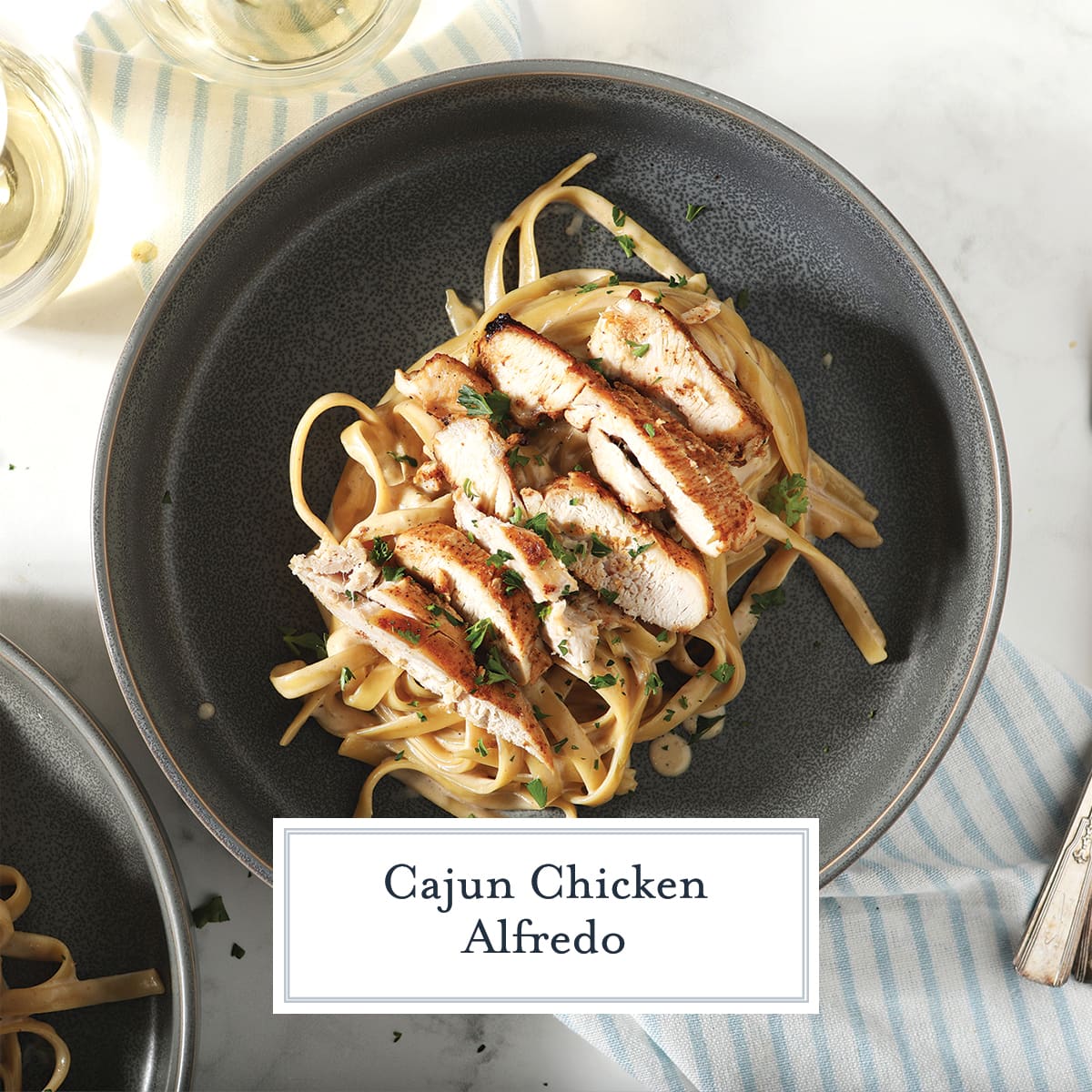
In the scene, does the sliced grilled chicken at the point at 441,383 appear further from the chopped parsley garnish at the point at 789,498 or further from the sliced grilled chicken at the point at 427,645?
the chopped parsley garnish at the point at 789,498

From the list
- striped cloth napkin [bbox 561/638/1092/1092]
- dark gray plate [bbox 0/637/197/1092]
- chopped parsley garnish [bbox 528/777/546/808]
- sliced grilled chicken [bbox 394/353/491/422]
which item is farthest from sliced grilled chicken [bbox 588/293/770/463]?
dark gray plate [bbox 0/637/197/1092]

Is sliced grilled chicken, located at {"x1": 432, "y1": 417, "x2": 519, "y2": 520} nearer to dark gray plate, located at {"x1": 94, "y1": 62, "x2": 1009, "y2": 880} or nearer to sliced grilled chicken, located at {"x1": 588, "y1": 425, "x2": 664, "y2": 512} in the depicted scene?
sliced grilled chicken, located at {"x1": 588, "y1": 425, "x2": 664, "y2": 512}

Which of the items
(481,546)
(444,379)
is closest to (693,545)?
(481,546)

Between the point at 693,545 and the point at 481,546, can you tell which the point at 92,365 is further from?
the point at 693,545

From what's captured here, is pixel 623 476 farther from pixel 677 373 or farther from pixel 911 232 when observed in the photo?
pixel 911 232

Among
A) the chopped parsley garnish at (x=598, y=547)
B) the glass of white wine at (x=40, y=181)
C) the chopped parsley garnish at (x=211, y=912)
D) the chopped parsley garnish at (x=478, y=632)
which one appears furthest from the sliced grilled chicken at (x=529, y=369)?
the chopped parsley garnish at (x=211, y=912)
